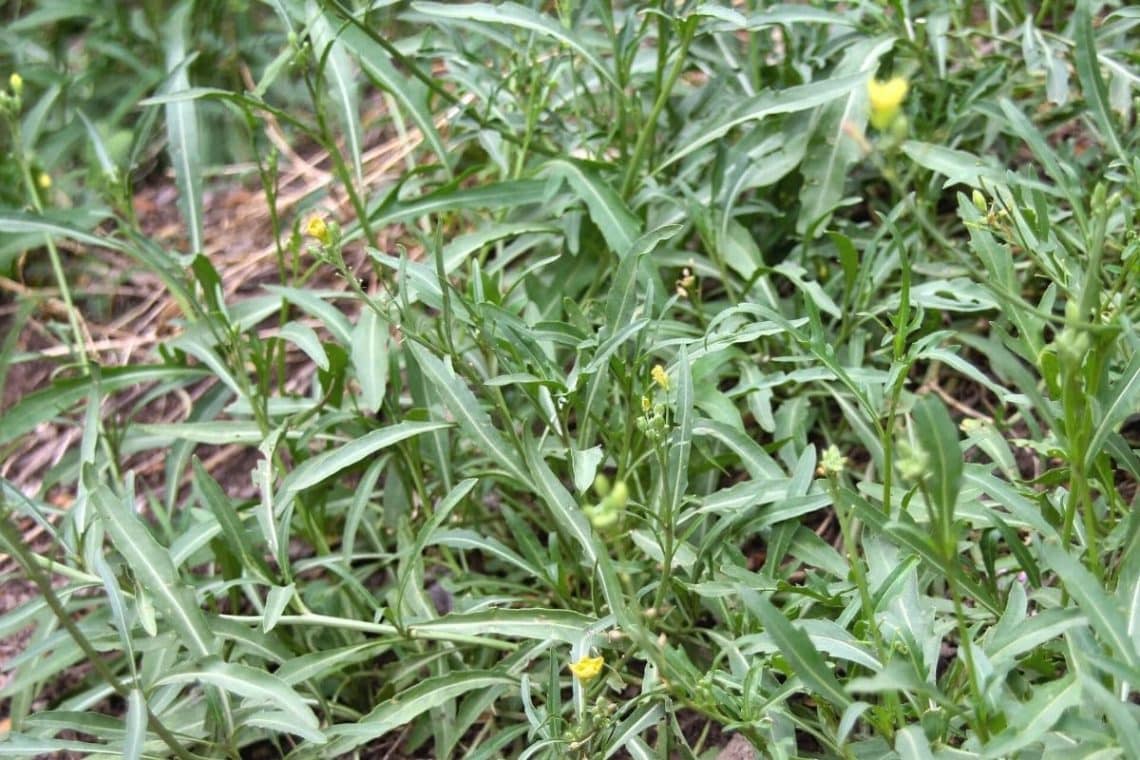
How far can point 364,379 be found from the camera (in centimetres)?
190

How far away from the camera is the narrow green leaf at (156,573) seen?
63.6 inches

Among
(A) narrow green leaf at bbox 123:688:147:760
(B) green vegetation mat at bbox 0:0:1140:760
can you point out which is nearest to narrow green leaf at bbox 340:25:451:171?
(B) green vegetation mat at bbox 0:0:1140:760

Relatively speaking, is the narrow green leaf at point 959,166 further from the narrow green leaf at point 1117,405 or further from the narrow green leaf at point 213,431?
the narrow green leaf at point 213,431

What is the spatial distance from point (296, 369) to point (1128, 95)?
174 centimetres

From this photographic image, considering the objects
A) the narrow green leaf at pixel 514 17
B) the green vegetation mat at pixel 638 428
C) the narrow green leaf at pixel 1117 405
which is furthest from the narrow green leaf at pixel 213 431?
the narrow green leaf at pixel 1117 405

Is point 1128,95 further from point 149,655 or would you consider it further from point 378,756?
point 149,655

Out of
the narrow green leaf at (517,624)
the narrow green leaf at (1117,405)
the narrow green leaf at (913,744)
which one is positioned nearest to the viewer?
the narrow green leaf at (913,744)

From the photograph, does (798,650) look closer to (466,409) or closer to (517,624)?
(517,624)

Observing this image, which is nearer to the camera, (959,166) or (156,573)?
(156,573)

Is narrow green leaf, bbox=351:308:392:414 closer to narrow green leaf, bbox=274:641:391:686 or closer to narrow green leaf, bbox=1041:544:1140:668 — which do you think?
narrow green leaf, bbox=274:641:391:686

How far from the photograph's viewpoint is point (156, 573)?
163 cm

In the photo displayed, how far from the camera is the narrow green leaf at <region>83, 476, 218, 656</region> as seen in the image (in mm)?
1615

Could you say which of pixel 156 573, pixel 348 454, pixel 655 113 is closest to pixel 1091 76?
pixel 655 113

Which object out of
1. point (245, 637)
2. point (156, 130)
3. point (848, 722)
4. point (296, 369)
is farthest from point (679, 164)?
point (156, 130)
